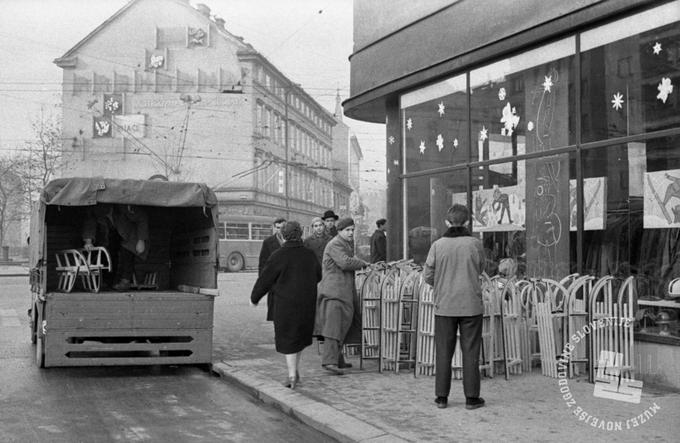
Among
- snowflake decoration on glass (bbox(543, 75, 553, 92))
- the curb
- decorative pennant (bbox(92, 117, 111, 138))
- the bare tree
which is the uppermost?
decorative pennant (bbox(92, 117, 111, 138))

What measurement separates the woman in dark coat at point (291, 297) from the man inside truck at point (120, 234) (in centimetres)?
367

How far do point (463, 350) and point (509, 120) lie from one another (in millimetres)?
5052

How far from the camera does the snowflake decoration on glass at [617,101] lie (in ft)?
30.2

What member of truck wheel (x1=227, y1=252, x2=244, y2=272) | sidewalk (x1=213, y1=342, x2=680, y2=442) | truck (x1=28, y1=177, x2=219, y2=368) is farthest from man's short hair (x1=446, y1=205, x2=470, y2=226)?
truck wheel (x1=227, y1=252, x2=244, y2=272)

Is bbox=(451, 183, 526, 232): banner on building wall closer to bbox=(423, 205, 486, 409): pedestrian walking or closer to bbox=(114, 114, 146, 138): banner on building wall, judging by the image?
bbox=(423, 205, 486, 409): pedestrian walking

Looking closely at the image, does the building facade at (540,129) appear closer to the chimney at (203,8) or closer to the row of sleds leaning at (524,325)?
the row of sleds leaning at (524,325)

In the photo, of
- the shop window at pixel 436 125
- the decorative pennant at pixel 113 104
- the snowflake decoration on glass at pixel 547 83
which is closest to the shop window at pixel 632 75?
the snowflake decoration on glass at pixel 547 83

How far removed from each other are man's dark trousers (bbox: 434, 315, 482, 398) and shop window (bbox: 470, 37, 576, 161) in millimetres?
3808

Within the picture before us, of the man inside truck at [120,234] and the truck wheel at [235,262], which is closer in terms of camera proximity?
the man inside truck at [120,234]

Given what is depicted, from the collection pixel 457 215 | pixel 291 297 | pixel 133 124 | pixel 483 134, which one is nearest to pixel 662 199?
pixel 457 215

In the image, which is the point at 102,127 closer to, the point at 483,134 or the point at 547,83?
the point at 483,134

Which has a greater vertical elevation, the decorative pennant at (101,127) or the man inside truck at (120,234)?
the decorative pennant at (101,127)

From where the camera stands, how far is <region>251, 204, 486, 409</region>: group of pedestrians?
6992 millimetres

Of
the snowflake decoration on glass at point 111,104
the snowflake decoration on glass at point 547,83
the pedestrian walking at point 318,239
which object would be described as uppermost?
the snowflake decoration on glass at point 111,104
